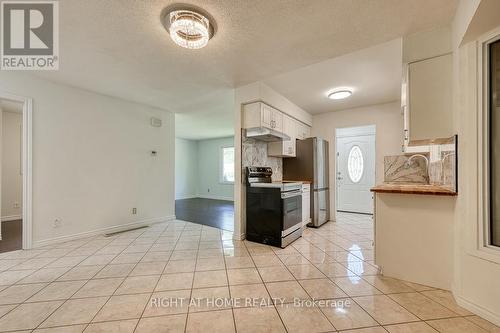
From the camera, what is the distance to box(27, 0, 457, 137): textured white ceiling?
1665 millimetres

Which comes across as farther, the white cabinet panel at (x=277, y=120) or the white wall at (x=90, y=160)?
the white cabinet panel at (x=277, y=120)

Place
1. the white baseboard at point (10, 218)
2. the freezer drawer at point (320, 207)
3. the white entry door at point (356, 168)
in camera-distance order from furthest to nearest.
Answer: the white entry door at point (356, 168)
the white baseboard at point (10, 218)
the freezer drawer at point (320, 207)

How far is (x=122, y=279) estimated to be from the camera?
6.74 ft

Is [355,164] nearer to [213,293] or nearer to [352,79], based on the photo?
[352,79]

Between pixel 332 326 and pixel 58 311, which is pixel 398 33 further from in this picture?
pixel 58 311

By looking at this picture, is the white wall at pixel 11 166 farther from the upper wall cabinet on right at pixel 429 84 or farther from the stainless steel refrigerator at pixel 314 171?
the upper wall cabinet on right at pixel 429 84

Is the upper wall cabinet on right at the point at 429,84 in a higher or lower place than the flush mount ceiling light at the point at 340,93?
lower

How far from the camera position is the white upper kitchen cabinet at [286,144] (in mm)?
3891

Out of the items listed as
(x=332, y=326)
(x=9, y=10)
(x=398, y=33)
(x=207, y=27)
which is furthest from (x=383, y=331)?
(x=9, y=10)

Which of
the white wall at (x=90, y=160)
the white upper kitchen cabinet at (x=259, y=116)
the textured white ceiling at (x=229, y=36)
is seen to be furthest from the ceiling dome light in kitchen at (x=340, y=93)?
the white wall at (x=90, y=160)

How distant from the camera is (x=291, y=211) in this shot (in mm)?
3160

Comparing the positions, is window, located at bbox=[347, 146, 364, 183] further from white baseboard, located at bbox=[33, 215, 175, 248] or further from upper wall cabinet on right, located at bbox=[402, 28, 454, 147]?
white baseboard, located at bbox=[33, 215, 175, 248]

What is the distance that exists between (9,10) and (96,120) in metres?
1.96

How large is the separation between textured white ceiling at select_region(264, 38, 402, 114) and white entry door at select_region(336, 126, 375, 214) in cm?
161
